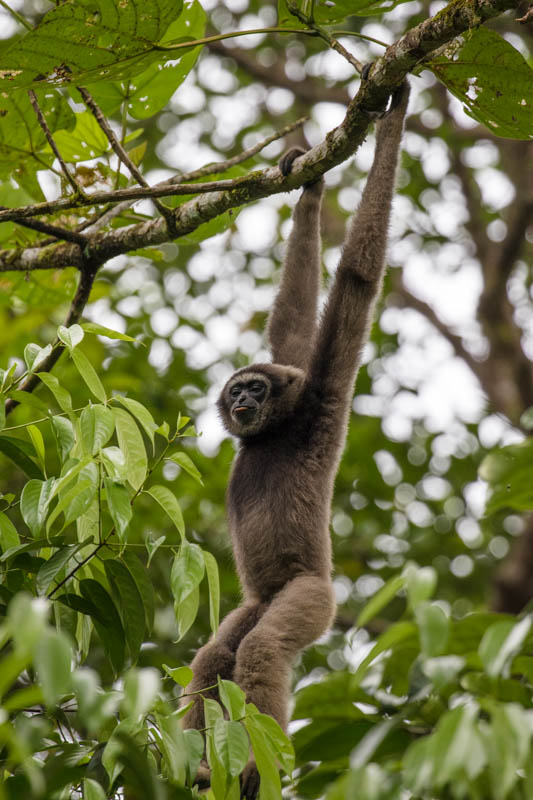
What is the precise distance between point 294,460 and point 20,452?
296 cm

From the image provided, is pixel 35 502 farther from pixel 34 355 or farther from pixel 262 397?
pixel 262 397

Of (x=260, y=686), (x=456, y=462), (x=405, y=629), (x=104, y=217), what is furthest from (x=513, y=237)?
(x=405, y=629)

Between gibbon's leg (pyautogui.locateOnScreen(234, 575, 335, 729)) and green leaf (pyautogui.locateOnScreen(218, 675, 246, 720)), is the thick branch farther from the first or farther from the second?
green leaf (pyautogui.locateOnScreen(218, 675, 246, 720))

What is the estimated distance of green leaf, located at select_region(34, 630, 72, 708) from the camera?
161cm

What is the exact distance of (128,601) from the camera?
3.36 m

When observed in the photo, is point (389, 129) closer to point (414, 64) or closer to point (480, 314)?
point (414, 64)

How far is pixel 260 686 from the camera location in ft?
16.3

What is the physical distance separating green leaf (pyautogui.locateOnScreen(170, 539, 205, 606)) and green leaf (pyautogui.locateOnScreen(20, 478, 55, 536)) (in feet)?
1.63

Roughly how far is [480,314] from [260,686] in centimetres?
842

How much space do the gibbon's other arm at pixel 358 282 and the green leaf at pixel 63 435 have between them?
2.77 m

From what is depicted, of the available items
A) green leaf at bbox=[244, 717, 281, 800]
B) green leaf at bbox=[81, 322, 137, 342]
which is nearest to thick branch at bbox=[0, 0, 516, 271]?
green leaf at bbox=[81, 322, 137, 342]

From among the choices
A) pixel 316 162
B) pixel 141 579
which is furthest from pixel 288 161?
pixel 141 579

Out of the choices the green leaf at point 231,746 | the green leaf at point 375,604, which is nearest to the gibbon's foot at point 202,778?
the green leaf at point 231,746

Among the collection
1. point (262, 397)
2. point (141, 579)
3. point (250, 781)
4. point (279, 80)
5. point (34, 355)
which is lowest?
point (250, 781)
